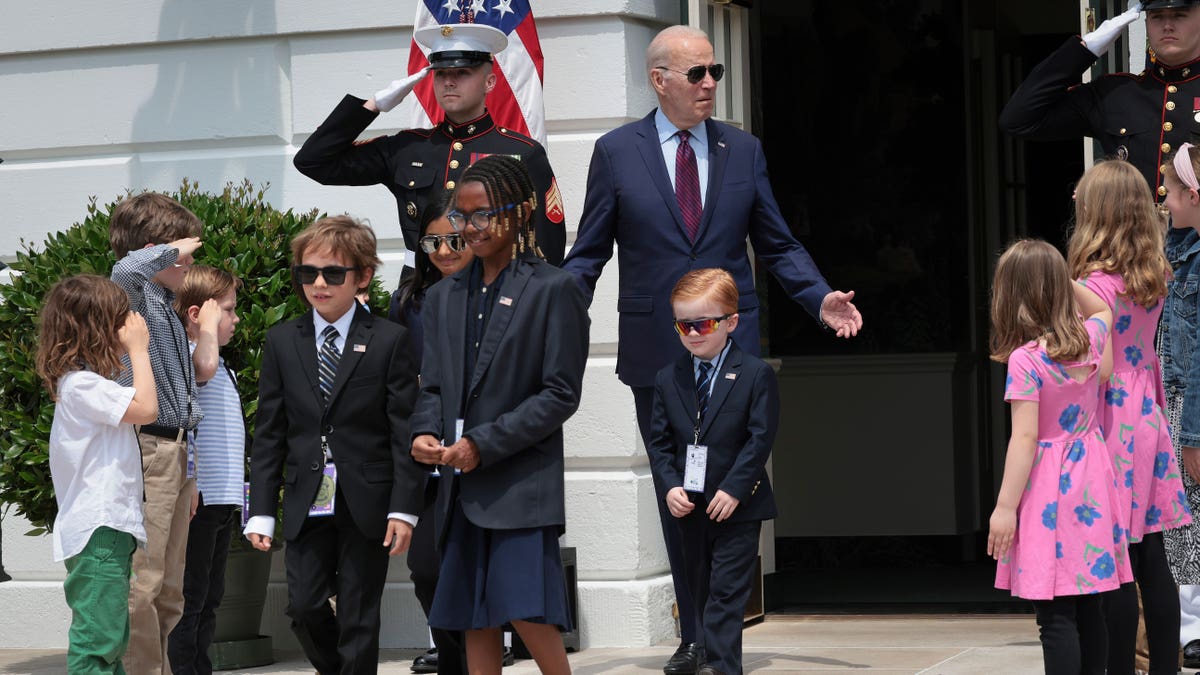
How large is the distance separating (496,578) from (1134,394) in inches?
77.9

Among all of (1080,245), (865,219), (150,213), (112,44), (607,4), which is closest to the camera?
(1080,245)

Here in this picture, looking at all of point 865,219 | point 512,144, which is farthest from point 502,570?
point 865,219

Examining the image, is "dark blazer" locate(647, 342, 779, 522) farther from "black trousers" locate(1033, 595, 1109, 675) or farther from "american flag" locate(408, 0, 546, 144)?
"american flag" locate(408, 0, 546, 144)

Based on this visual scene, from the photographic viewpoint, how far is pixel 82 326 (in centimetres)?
571

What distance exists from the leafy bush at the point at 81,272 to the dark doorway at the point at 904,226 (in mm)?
4526

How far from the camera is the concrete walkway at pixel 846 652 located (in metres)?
6.71

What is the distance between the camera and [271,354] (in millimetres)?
5812

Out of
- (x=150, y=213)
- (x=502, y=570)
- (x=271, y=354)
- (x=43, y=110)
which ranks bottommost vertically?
(x=502, y=570)

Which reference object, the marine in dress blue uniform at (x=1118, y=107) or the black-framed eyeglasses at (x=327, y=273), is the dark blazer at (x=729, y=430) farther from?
the marine in dress blue uniform at (x=1118, y=107)

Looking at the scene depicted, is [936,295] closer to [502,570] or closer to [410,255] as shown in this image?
[410,255]

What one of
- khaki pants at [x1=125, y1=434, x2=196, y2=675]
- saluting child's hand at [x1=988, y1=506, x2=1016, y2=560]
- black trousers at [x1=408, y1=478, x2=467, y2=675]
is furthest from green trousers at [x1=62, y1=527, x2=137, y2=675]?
saluting child's hand at [x1=988, y1=506, x2=1016, y2=560]

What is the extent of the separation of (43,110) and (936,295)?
5264mm

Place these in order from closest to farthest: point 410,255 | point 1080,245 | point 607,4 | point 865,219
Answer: point 1080,245 → point 410,255 → point 607,4 → point 865,219

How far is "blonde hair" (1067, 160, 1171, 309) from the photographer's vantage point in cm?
560
